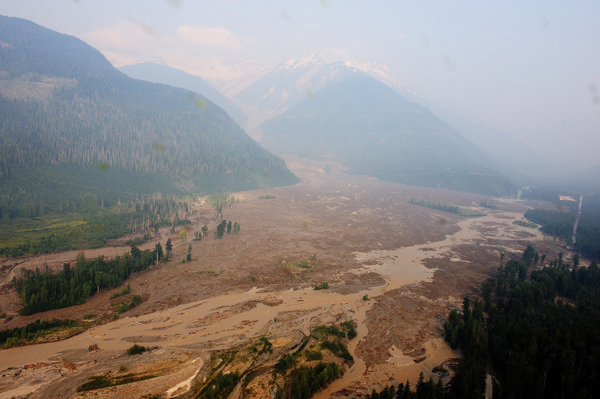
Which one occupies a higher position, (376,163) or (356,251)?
(376,163)

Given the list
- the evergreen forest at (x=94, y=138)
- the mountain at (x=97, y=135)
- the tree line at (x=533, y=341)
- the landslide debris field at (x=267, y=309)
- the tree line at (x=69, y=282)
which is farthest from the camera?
the mountain at (x=97, y=135)

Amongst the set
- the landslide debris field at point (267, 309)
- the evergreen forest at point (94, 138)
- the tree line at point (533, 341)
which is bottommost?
the landslide debris field at point (267, 309)

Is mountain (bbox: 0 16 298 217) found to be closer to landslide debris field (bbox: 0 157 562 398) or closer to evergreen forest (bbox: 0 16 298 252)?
evergreen forest (bbox: 0 16 298 252)

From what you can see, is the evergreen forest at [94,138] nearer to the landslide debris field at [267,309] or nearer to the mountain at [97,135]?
the mountain at [97,135]

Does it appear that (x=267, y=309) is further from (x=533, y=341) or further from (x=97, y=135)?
(x=97, y=135)

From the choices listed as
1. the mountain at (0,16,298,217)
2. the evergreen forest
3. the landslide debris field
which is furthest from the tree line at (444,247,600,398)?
the mountain at (0,16,298,217)

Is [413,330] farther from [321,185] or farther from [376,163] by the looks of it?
[376,163]

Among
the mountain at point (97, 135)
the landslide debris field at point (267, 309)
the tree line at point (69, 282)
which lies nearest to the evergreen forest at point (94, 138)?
the mountain at point (97, 135)

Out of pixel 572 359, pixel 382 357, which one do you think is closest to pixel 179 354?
pixel 382 357
